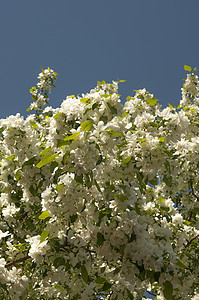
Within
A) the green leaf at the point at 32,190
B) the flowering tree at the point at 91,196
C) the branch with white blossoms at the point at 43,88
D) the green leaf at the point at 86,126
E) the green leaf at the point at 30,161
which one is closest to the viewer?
the green leaf at the point at 86,126

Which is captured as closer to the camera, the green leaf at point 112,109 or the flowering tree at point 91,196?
the flowering tree at point 91,196

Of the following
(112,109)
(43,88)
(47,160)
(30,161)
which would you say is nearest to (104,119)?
(112,109)

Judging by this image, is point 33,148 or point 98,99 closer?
point 98,99

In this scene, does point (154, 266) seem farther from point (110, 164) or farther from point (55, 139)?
point (55, 139)

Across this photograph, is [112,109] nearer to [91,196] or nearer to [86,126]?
[86,126]

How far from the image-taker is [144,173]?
158 inches

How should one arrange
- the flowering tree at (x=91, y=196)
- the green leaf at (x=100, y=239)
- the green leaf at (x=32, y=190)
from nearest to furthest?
the flowering tree at (x=91, y=196) < the green leaf at (x=100, y=239) < the green leaf at (x=32, y=190)

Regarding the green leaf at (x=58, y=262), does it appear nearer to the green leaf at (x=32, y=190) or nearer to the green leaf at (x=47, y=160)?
the green leaf at (x=32, y=190)

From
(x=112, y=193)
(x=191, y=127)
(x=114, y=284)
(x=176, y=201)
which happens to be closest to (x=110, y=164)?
(x=112, y=193)

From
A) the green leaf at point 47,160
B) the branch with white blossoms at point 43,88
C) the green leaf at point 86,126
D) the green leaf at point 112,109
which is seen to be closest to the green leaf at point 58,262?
the green leaf at point 47,160

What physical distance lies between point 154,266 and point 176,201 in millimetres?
5216

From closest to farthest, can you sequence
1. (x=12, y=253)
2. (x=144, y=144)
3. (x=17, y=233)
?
(x=144, y=144) < (x=12, y=253) < (x=17, y=233)

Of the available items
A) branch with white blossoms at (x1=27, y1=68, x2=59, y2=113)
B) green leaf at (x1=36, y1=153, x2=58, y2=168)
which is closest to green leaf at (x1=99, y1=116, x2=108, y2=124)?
green leaf at (x1=36, y1=153, x2=58, y2=168)

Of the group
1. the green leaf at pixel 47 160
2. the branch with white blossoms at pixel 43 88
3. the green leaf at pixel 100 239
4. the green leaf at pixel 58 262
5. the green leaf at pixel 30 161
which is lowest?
the green leaf at pixel 58 262
